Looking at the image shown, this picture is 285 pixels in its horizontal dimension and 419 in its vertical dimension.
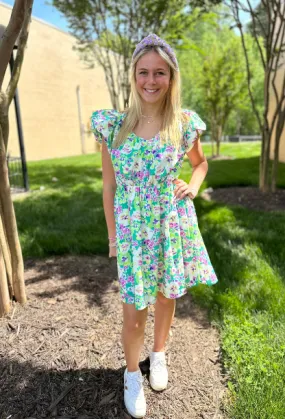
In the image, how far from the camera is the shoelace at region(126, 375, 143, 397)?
1.91 metres

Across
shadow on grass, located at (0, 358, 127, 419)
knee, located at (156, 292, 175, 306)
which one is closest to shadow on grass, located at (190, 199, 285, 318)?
knee, located at (156, 292, 175, 306)

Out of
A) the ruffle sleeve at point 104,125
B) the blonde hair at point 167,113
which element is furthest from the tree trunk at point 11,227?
the blonde hair at point 167,113

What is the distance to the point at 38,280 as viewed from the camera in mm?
3303

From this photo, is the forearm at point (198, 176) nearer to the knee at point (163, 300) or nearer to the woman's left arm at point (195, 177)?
the woman's left arm at point (195, 177)

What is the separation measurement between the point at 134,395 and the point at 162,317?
450mm

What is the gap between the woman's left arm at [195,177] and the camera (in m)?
1.85

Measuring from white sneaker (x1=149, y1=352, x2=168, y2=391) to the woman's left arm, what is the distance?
1.03m

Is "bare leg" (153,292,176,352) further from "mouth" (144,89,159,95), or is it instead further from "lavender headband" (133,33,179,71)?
"lavender headband" (133,33,179,71)

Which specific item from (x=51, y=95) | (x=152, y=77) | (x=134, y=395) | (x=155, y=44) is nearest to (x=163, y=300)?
(x=134, y=395)

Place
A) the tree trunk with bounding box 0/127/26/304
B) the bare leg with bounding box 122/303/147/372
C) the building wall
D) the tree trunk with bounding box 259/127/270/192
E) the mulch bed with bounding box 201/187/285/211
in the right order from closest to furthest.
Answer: the bare leg with bounding box 122/303/147/372
the tree trunk with bounding box 0/127/26/304
the mulch bed with bounding box 201/187/285/211
the tree trunk with bounding box 259/127/270/192
the building wall

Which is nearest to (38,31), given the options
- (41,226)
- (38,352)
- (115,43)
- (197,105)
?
(115,43)

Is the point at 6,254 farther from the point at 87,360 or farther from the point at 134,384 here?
the point at 134,384

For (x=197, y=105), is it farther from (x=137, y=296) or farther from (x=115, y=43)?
(x=137, y=296)

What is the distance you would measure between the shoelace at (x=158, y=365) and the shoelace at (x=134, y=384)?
0.48 ft
